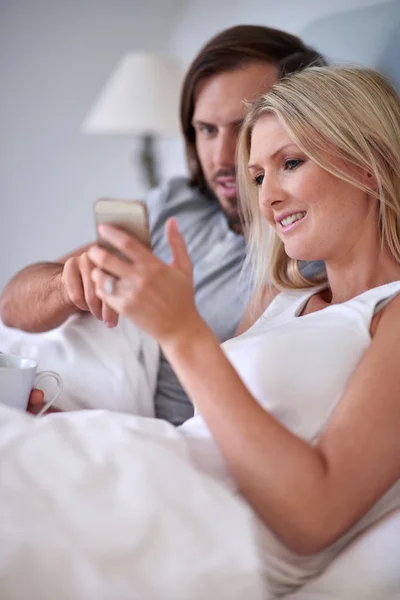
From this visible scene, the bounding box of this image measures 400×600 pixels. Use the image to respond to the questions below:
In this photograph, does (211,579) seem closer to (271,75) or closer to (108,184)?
(271,75)

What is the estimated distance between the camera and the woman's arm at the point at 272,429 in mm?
836

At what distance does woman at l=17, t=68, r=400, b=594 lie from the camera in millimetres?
846

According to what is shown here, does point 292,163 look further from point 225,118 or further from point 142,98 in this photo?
point 142,98

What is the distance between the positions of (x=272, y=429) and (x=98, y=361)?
0.58 meters

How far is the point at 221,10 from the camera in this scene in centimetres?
254

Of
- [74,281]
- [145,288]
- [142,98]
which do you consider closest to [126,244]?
[145,288]

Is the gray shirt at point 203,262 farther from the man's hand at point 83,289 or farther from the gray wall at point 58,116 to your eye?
the gray wall at point 58,116

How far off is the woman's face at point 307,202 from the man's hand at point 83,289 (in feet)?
1.05

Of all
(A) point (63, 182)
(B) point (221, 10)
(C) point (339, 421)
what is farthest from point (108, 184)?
(C) point (339, 421)

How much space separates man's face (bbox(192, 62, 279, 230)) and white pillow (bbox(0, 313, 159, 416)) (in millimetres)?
465

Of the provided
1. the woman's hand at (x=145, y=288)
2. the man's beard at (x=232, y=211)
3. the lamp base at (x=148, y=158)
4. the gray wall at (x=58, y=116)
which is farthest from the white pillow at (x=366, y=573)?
the gray wall at (x=58, y=116)

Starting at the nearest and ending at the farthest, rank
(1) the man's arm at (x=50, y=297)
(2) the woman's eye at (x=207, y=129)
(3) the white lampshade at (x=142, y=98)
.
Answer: (1) the man's arm at (x=50, y=297), (2) the woman's eye at (x=207, y=129), (3) the white lampshade at (x=142, y=98)

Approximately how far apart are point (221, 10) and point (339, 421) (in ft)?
6.81

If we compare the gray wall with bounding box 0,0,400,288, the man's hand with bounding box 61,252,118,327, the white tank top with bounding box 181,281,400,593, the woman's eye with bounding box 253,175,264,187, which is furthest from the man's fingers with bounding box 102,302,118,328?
the gray wall with bounding box 0,0,400,288
